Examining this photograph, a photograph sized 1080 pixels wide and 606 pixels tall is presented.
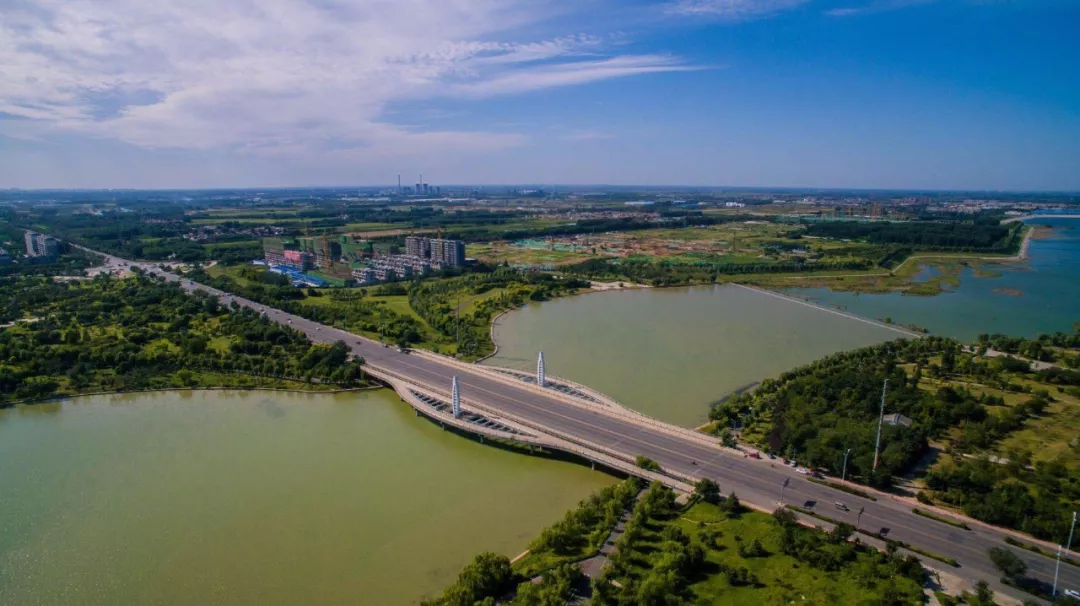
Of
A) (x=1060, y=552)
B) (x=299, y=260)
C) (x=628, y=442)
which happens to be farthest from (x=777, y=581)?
(x=299, y=260)

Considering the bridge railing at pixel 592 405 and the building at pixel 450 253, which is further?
the building at pixel 450 253

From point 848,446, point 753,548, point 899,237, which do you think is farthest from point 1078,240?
point 753,548

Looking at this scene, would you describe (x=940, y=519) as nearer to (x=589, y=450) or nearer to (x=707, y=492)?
(x=707, y=492)

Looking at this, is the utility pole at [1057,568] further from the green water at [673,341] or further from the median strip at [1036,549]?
the green water at [673,341]

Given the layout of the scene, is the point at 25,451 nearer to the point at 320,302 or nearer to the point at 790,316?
the point at 320,302

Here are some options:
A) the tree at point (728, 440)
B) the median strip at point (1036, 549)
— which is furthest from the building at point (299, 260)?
the median strip at point (1036, 549)

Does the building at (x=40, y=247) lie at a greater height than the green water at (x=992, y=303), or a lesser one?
greater
